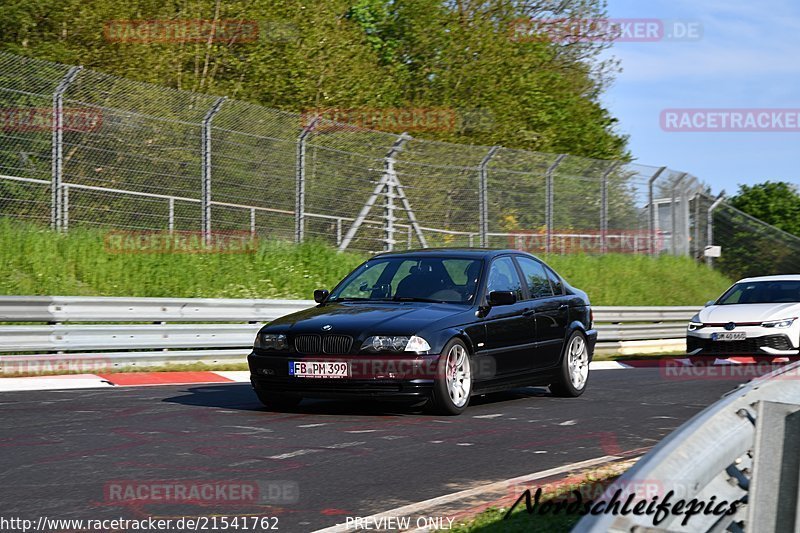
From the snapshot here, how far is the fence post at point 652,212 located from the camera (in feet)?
93.5

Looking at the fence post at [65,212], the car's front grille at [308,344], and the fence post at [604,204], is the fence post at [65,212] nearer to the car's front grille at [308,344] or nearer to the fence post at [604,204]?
the car's front grille at [308,344]

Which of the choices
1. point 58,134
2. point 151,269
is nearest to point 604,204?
point 151,269

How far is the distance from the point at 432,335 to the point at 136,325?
569 centimetres

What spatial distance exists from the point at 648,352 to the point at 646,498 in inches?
799

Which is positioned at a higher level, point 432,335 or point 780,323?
point 432,335

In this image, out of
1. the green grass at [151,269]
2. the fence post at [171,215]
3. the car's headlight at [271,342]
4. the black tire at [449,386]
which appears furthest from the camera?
the fence post at [171,215]

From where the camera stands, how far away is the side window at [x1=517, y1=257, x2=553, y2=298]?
38.4ft

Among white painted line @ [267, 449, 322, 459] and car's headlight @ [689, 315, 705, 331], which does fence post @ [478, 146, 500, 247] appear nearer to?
car's headlight @ [689, 315, 705, 331]

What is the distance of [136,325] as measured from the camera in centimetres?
1396

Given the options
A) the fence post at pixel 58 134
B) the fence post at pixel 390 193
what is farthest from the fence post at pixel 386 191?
the fence post at pixel 58 134

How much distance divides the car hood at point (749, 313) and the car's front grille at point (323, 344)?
29.5 ft

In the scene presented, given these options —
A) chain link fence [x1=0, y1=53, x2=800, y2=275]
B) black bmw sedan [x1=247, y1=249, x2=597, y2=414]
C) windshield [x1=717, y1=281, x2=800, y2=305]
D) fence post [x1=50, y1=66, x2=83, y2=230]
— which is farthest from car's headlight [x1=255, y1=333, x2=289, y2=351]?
windshield [x1=717, y1=281, x2=800, y2=305]

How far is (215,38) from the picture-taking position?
2848 centimetres

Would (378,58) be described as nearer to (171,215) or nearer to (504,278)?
(171,215)
